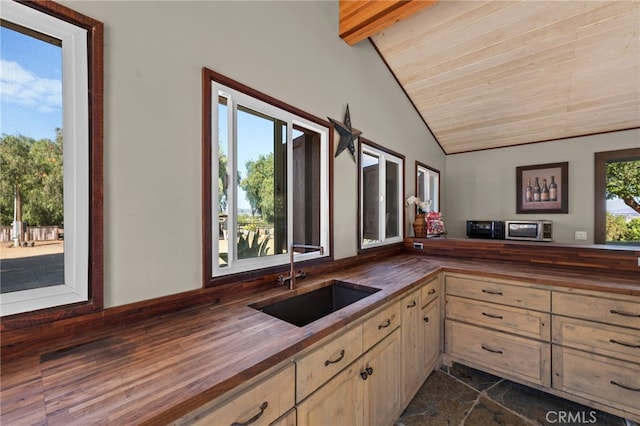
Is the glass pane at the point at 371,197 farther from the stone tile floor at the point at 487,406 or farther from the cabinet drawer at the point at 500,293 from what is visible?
the stone tile floor at the point at 487,406

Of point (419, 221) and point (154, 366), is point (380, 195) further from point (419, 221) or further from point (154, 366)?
point (154, 366)

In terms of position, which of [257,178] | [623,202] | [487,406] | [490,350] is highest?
[257,178]

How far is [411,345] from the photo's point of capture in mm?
1750

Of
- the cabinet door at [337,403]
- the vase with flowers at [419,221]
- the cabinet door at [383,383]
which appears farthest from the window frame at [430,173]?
the cabinet door at [337,403]

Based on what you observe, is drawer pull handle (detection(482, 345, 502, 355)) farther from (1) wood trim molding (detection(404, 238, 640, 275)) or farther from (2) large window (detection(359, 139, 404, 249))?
(2) large window (detection(359, 139, 404, 249))

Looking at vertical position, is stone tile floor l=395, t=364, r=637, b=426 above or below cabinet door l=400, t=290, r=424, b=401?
below

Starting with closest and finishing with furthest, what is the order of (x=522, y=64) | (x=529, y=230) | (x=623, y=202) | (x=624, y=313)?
(x=624, y=313)
(x=522, y=64)
(x=623, y=202)
(x=529, y=230)

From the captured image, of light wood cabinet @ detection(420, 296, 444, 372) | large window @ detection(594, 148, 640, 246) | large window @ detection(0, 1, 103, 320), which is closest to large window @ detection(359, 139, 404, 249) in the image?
light wood cabinet @ detection(420, 296, 444, 372)

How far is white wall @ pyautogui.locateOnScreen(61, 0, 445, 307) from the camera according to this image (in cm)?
103

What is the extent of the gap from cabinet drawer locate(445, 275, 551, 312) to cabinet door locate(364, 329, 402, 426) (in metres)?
0.88

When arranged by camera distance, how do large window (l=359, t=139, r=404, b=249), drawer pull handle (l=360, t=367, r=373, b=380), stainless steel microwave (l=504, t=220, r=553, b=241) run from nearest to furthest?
drawer pull handle (l=360, t=367, r=373, b=380)
large window (l=359, t=139, r=404, b=249)
stainless steel microwave (l=504, t=220, r=553, b=241)

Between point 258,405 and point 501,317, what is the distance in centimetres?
194

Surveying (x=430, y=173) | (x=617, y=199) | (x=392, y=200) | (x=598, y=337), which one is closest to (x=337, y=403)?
(x=598, y=337)

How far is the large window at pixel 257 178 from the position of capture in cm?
135
